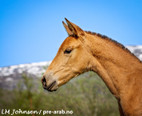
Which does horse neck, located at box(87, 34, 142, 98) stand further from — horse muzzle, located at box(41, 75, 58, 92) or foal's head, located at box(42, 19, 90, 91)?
horse muzzle, located at box(41, 75, 58, 92)

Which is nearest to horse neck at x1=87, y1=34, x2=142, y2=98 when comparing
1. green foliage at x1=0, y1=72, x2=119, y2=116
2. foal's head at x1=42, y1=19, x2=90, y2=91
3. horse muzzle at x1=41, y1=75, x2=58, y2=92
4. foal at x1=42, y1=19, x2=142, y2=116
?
foal at x1=42, y1=19, x2=142, y2=116

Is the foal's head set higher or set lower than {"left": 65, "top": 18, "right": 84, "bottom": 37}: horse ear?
lower

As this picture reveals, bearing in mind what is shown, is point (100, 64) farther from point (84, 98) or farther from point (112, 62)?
point (84, 98)

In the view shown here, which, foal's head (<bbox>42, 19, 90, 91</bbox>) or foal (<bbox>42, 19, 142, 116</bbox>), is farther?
foal's head (<bbox>42, 19, 90, 91</bbox>)

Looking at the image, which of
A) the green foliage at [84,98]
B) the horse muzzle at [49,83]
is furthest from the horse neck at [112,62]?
the green foliage at [84,98]

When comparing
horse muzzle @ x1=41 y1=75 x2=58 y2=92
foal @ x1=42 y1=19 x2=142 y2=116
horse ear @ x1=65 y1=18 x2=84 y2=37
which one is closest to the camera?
foal @ x1=42 y1=19 x2=142 y2=116

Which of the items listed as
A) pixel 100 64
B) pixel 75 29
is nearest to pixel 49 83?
pixel 100 64

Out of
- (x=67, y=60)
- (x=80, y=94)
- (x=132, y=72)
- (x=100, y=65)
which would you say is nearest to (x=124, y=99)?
(x=132, y=72)

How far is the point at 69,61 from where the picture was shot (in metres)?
5.04

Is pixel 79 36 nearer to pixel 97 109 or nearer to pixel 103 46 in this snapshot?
pixel 103 46

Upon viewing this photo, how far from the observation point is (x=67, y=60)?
5.04 m

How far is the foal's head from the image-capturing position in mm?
4949

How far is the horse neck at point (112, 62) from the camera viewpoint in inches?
179

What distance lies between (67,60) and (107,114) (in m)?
15.8
